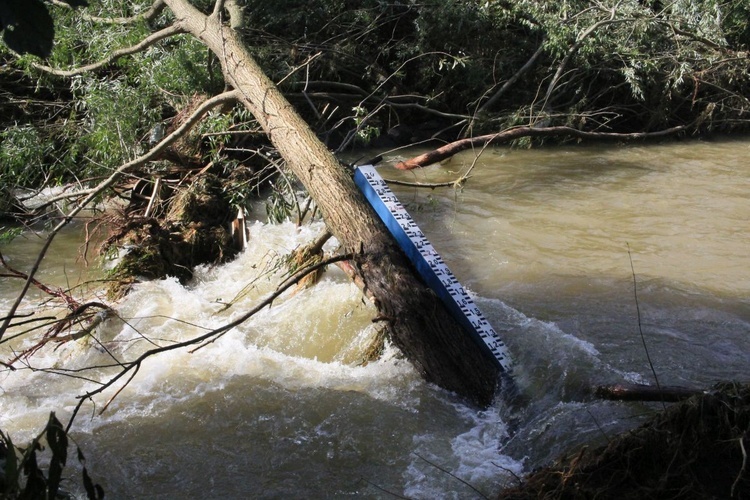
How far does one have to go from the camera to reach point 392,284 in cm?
411

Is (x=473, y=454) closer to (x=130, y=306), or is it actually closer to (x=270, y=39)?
(x=130, y=306)

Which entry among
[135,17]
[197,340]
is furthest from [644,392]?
[135,17]

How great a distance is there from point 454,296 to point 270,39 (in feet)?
18.0

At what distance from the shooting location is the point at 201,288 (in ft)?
19.8

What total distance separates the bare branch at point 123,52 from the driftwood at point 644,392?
199 inches

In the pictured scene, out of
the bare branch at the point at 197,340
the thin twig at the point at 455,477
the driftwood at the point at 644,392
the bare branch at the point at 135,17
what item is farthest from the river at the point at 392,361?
the bare branch at the point at 135,17

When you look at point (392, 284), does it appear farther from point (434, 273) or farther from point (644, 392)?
point (644, 392)

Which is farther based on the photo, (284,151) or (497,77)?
(497,77)

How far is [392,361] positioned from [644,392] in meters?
1.53

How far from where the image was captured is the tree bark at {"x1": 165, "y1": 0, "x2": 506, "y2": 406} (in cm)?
405

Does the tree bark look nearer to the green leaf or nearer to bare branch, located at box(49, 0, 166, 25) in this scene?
the green leaf

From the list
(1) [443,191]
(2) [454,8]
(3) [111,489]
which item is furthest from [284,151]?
(2) [454,8]

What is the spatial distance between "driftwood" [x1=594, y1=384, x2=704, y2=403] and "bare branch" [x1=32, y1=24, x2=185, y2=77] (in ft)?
16.5

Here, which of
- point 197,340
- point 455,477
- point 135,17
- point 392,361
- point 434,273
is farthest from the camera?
point 135,17
